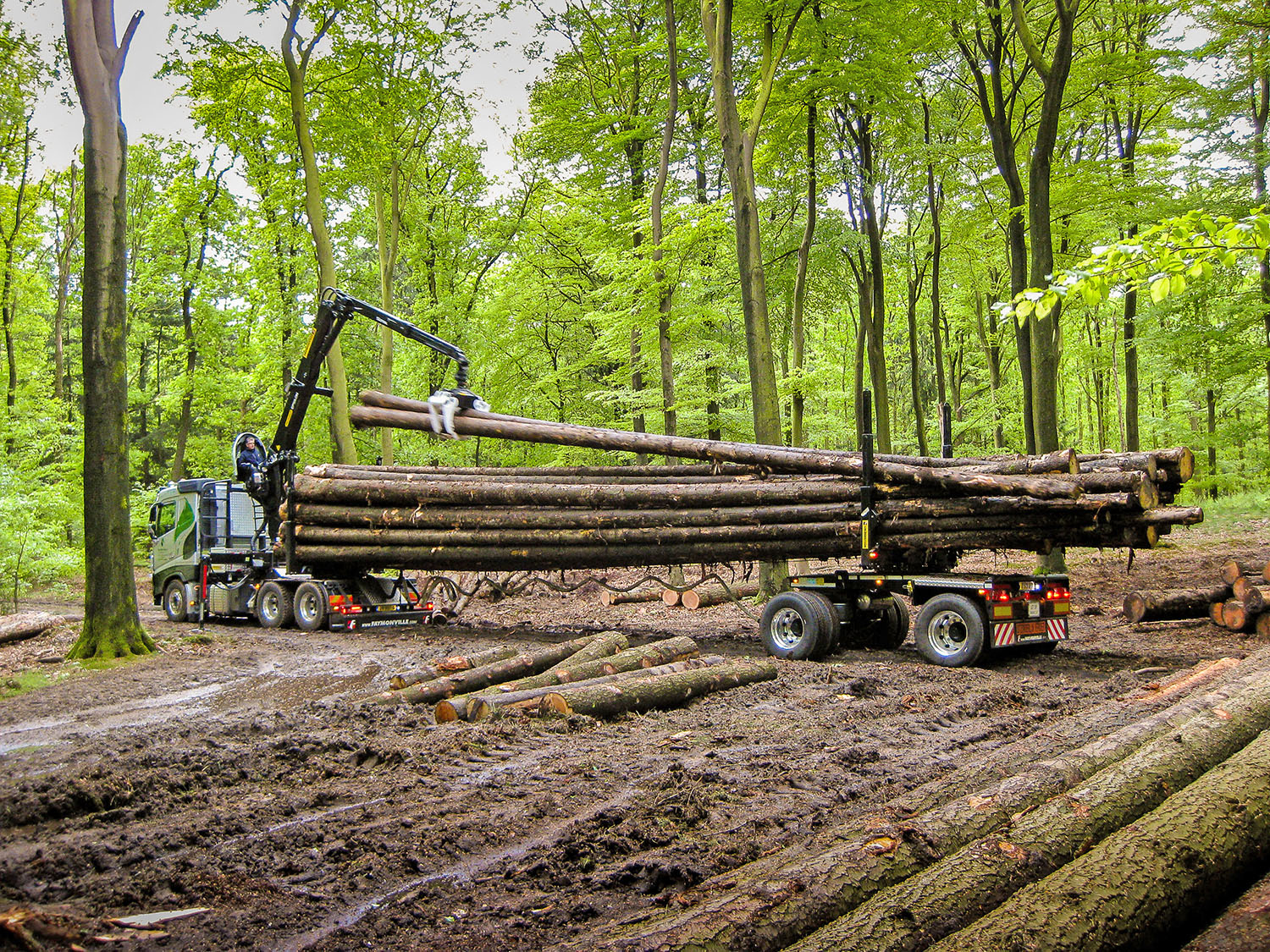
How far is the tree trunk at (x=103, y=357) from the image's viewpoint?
33.6 feet

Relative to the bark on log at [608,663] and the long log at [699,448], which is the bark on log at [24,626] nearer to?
the long log at [699,448]

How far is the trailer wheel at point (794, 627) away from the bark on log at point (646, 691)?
1271mm

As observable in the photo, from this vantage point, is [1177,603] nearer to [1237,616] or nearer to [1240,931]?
[1237,616]

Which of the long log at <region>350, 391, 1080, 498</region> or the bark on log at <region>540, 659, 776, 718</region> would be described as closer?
the bark on log at <region>540, 659, 776, 718</region>

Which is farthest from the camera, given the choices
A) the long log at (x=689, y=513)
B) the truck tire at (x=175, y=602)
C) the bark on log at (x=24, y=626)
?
the truck tire at (x=175, y=602)

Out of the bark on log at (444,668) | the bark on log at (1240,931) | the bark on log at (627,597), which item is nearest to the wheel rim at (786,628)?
the bark on log at (444,668)

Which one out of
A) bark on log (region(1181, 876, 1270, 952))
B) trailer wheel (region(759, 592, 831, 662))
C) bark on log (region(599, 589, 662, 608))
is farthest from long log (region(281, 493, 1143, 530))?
bark on log (region(1181, 876, 1270, 952))

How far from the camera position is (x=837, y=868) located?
10.0 feet

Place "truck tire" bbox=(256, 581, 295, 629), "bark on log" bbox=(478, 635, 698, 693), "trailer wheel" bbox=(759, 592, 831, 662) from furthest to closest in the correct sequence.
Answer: "truck tire" bbox=(256, 581, 295, 629) < "trailer wheel" bbox=(759, 592, 831, 662) < "bark on log" bbox=(478, 635, 698, 693)

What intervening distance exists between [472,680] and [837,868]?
4920 mm

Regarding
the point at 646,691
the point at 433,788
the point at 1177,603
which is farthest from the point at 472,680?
the point at 1177,603

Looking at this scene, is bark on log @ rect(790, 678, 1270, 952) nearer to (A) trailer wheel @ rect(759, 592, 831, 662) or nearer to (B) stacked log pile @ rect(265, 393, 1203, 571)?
(B) stacked log pile @ rect(265, 393, 1203, 571)

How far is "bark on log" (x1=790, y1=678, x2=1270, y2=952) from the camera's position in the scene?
262cm

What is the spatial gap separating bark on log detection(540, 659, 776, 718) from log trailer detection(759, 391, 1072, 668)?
156cm
